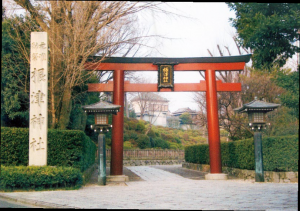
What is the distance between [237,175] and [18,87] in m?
10.7

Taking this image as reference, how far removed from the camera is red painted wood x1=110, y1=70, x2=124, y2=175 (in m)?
13.5

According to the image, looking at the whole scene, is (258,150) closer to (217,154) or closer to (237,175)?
(217,154)

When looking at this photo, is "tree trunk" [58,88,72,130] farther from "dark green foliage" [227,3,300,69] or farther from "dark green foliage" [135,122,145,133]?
"dark green foliage" [135,122,145,133]

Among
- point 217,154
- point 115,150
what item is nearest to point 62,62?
point 115,150

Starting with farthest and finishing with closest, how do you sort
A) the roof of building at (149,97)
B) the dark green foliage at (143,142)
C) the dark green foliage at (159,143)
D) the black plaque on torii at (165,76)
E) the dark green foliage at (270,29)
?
the roof of building at (149,97)
the dark green foliage at (159,143)
the dark green foliage at (143,142)
the black plaque on torii at (165,76)
the dark green foliage at (270,29)

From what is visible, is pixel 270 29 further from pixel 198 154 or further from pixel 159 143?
pixel 159 143

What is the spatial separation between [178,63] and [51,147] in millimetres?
6775

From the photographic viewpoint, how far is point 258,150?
12219 millimetres

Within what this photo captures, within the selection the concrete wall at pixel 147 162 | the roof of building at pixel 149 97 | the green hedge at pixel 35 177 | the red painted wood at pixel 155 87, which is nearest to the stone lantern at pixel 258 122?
the red painted wood at pixel 155 87

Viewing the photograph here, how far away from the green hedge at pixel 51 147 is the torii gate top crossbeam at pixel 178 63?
160 inches

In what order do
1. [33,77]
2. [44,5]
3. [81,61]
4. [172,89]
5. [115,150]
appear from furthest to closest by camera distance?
[172,89], [115,150], [81,61], [44,5], [33,77]

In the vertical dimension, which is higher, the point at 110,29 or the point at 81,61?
the point at 110,29

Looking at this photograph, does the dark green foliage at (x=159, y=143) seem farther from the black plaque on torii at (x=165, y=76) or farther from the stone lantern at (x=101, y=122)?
the stone lantern at (x=101, y=122)

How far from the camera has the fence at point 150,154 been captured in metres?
30.8
